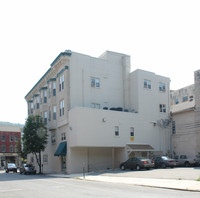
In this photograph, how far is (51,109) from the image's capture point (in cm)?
4116

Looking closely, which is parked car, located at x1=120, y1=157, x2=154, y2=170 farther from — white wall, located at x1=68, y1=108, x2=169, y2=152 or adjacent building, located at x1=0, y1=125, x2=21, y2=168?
adjacent building, located at x1=0, y1=125, x2=21, y2=168

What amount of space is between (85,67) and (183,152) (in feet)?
55.0

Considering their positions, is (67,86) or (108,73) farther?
(108,73)

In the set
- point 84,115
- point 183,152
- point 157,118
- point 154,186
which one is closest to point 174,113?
point 157,118

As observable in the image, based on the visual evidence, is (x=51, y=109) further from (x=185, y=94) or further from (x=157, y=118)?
(x=185, y=94)

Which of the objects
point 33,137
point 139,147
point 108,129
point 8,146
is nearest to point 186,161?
point 139,147

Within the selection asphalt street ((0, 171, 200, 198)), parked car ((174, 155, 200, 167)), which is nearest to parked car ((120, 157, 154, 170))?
parked car ((174, 155, 200, 167))

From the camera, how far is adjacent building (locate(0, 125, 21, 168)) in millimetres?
79125

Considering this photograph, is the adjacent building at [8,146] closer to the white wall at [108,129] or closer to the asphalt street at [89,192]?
the white wall at [108,129]

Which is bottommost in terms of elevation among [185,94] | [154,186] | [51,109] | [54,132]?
[154,186]

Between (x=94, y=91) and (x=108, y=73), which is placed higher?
(x=108, y=73)

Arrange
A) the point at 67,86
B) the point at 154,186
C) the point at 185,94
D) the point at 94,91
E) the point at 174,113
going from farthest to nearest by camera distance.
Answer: the point at 185,94, the point at 174,113, the point at 94,91, the point at 67,86, the point at 154,186

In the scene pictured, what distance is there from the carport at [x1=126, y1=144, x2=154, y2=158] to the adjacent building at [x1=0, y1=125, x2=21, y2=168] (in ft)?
161

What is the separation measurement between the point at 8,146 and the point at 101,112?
5362 cm
